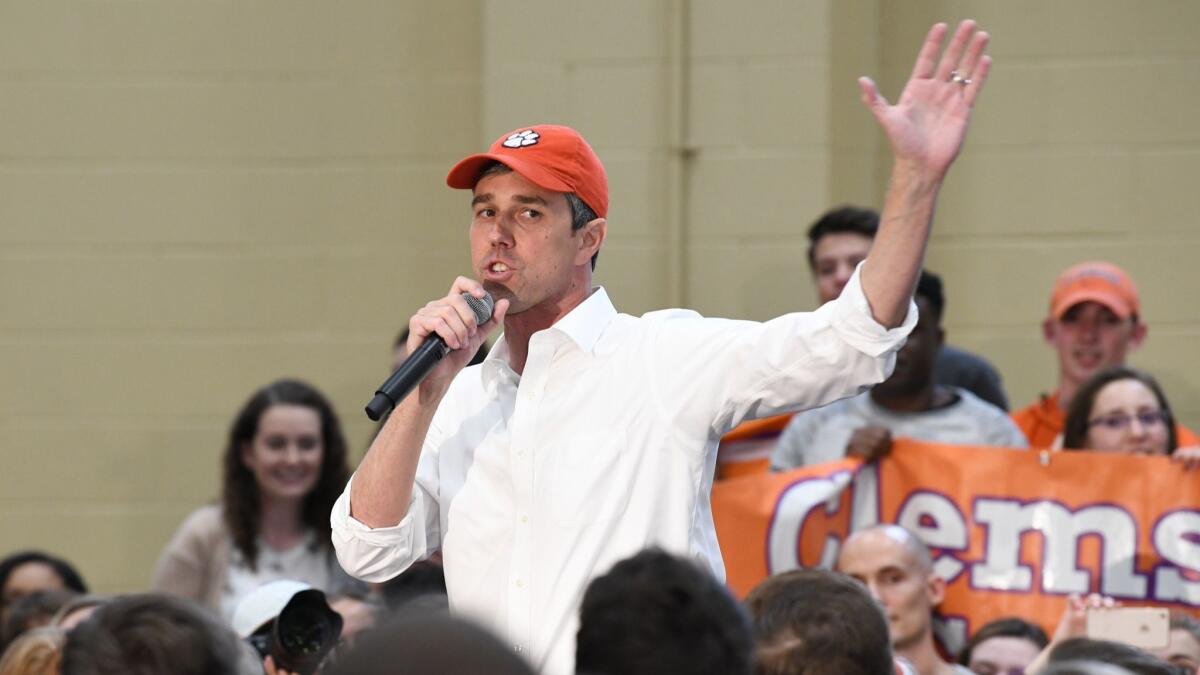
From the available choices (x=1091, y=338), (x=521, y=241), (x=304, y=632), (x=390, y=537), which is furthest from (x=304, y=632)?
(x=1091, y=338)

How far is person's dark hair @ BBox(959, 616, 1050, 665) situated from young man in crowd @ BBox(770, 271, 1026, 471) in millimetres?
608

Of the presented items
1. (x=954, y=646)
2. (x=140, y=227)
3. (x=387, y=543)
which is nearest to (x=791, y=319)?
(x=387, y=543)

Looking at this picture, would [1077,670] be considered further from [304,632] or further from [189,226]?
[189,226]

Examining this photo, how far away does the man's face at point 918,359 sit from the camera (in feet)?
15.6

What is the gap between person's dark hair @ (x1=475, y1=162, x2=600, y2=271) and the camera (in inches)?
109

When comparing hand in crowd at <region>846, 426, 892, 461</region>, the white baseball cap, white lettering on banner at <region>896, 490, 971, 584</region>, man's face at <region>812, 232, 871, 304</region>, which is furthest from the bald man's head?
the white baseball cap

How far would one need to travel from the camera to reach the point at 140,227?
5.96m

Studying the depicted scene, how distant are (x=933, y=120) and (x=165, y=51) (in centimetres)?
393

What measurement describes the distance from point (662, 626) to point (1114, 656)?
1.58 meters

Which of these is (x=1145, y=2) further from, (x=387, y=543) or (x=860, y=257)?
(x=387, y=543)

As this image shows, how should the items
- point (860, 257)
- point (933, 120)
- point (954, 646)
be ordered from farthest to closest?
point (860, 257) < point (954, 646) < point (933, 120)

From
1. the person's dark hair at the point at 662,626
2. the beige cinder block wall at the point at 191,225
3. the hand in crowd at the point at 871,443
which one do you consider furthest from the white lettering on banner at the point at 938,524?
the person's dark hair at the point at 662,626

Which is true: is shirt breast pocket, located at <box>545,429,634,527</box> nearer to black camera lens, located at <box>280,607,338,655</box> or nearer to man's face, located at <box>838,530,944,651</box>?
black camera lens, located at <box>280,607,338,655</box>

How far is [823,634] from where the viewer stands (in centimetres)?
262
